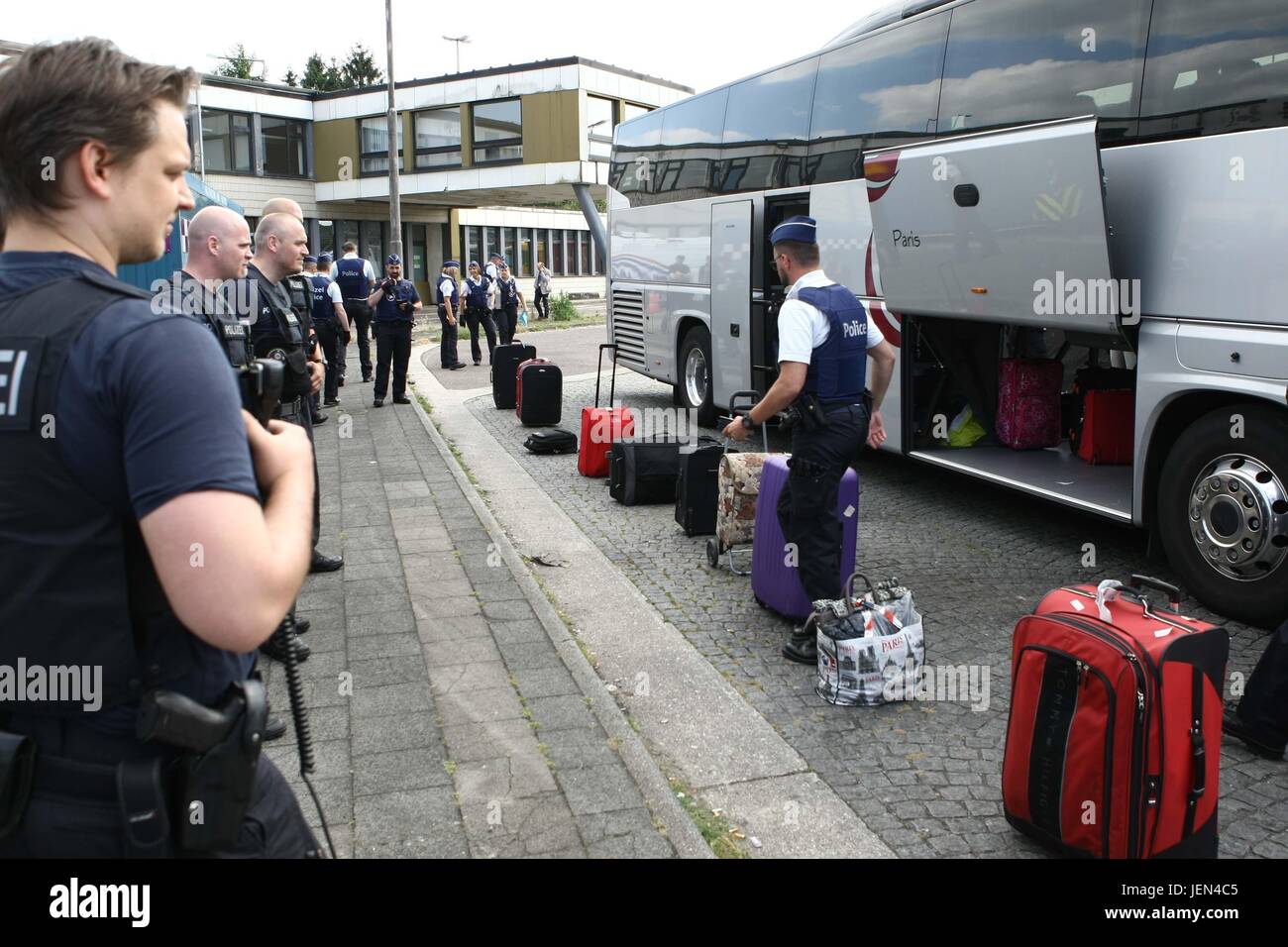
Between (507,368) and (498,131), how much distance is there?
1003 inches

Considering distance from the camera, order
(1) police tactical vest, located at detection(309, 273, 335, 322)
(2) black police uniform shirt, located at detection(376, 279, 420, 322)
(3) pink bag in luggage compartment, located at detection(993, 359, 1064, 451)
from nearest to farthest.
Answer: (3) pink bag in luggage compartment, located at detection(993, 359, 1064, 451) < (1) police tactical vest, located at detection(309, 273, 335, 322) < (2) black police uniform shirt, located at detection(376, 279, 420, 322)

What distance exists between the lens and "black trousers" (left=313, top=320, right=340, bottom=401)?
13758mm

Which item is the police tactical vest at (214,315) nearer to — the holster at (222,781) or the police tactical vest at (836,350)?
the police tactical vest at (836,350)

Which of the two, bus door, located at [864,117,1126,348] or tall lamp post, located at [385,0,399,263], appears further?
tall lamp post, located at [385,0,399,263]

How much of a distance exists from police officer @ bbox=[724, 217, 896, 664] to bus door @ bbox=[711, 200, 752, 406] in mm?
5873

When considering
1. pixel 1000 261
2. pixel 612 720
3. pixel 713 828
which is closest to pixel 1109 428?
pixel 1000 261

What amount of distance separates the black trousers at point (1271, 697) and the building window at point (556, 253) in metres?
49.7

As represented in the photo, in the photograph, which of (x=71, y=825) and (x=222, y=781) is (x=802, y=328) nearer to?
(x=222, y=781)

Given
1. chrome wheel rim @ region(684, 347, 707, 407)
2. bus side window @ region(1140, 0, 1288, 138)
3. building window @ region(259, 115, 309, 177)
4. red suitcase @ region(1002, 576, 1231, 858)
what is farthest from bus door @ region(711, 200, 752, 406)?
building window @ region(259, 115, 309, 177)

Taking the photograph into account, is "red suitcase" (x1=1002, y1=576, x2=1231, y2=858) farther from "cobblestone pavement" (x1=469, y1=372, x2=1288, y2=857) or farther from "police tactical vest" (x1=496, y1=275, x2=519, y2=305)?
"police tactical vest" (x1=496, y1=275, x2=519, y2=305)

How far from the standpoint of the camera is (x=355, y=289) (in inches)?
619

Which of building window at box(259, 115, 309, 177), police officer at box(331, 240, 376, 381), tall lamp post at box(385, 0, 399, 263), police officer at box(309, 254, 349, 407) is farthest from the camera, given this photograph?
building window at box(259, 115, 309, 177)

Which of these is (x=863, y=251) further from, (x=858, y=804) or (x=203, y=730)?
(x=203, y=730)
